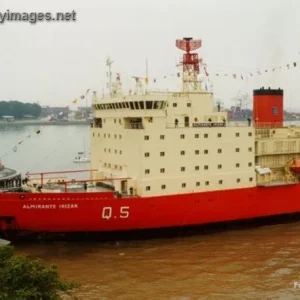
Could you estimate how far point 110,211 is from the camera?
14.9 m

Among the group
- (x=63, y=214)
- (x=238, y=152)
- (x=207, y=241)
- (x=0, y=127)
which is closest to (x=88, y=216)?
(x=63, y=214)

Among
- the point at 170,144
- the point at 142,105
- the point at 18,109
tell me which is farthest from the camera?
the point at 18,109

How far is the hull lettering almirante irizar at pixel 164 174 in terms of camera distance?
14.8 meters

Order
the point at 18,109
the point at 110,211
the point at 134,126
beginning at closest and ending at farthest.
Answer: the point at 110,211 < the point at 134,126 < the point at 18,109

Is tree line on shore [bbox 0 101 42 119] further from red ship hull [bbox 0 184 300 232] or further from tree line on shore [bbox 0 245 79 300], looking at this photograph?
tree line on shore [bbox 0 245 79 300]

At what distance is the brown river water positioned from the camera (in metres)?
11.7

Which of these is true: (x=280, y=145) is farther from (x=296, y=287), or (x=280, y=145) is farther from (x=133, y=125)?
(x=296, y=287)

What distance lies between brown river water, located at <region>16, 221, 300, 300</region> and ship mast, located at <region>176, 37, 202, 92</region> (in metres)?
5.01

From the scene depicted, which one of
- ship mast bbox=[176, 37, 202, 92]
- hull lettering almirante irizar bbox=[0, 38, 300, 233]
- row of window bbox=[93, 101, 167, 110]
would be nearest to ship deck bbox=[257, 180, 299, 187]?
hull lettering almirante irizar bbox=[0, 38, 300, 233]

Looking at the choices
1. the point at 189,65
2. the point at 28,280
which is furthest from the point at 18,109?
the point at 28,280

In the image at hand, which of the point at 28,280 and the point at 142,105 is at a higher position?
the point at 142,105

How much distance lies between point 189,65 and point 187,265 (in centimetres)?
726

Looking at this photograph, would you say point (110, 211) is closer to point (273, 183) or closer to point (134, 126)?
point (134, 126)

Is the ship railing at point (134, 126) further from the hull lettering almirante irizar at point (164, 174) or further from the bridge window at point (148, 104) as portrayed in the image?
the bridge window at point (148, 104)
